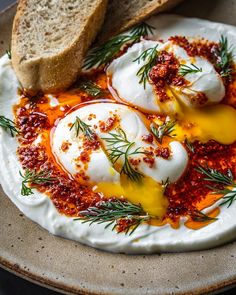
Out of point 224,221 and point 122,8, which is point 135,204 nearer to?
point 224,221

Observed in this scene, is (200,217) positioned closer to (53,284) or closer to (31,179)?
(53,284)

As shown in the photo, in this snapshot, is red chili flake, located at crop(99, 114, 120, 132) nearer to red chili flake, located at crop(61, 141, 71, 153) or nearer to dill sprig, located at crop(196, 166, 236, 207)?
red chili flake, located at crop(61, 141, 71, 153)

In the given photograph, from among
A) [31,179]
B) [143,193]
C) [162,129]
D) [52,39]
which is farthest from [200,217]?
[52,39]

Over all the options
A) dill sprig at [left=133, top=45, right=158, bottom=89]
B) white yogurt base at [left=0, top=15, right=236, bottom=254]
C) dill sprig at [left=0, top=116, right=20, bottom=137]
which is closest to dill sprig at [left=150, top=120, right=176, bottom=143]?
dill sprig at [left=133, top=45, right=158, bottom=89]

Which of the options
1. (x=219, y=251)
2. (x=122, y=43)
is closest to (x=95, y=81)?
(x=122, y=43)

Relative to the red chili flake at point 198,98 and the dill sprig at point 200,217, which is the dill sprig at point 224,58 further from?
the dill sprig at point 200,217

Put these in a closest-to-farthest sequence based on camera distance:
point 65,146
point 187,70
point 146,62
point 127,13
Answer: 1. point 65,146
2. point 187,70
3. point 146,62
4. point 127,13
